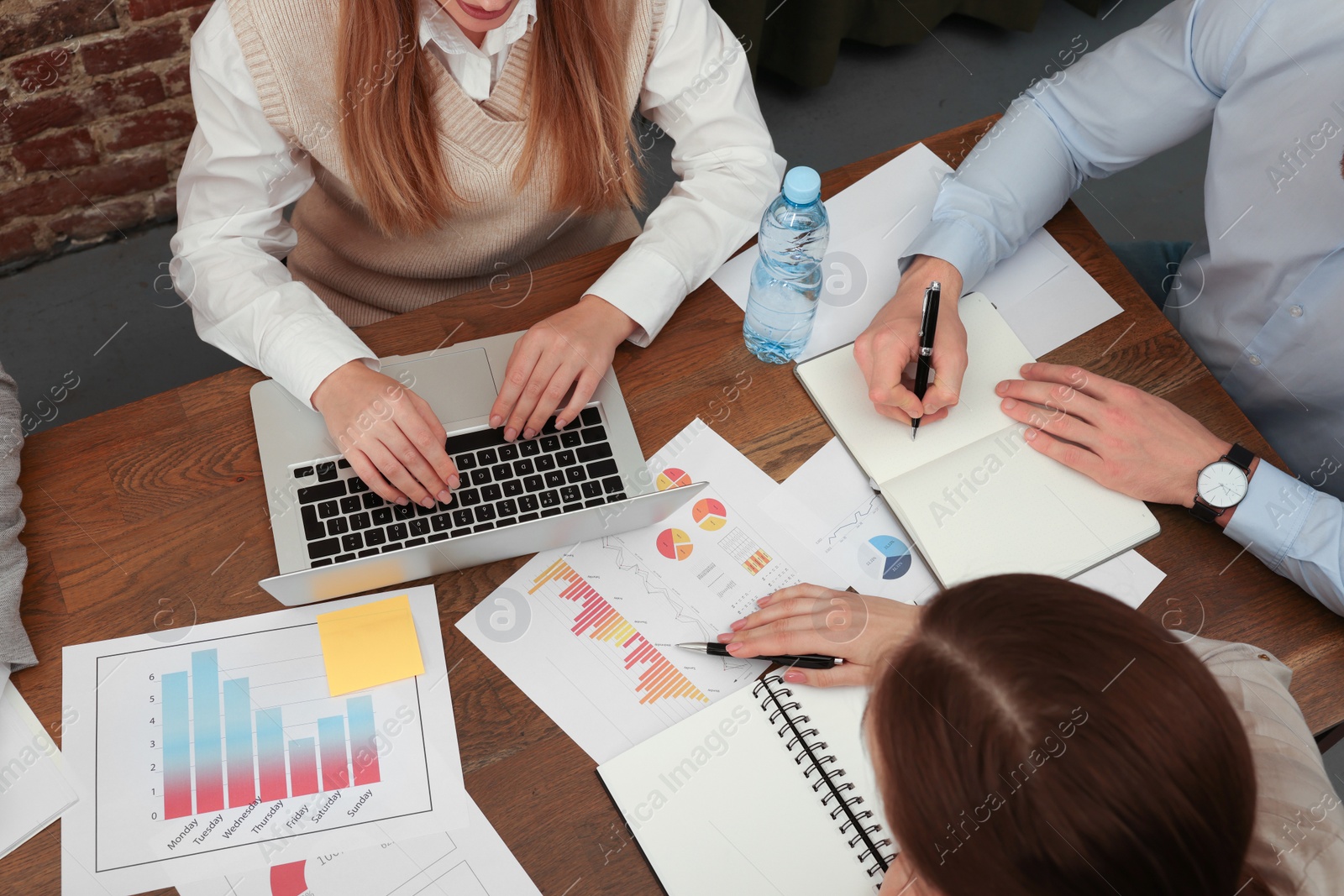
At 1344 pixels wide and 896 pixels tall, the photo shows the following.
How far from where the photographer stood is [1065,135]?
4.09 feet

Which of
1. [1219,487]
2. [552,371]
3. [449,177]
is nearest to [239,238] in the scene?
[449,177]

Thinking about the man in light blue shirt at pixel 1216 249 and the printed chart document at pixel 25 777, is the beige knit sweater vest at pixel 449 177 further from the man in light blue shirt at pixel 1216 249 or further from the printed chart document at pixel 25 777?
the printed chart document at pixel 25 777

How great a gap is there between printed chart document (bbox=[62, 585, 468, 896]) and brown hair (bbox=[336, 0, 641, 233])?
0.49 m

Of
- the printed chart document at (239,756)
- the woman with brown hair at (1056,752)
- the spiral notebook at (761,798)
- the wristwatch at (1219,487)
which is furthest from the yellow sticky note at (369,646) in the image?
the wristwatch at (1219,487)

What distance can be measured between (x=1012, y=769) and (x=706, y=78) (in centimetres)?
89

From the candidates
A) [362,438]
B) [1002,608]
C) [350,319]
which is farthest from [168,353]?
[1002,608]

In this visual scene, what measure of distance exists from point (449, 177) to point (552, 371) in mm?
311

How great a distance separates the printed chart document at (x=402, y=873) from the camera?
836 millimetres

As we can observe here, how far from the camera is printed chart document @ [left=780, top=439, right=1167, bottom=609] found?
1.02 metres

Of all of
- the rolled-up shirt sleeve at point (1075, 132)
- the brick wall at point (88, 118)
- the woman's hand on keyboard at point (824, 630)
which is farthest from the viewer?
the brick wall at point (88, 118)

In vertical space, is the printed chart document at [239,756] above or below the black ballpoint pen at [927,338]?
below

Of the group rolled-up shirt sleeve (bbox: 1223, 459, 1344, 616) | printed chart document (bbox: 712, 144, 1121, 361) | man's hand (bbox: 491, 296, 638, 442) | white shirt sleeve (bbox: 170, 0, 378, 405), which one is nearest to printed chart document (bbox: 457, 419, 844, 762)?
man's hand (bbox: 491, 296, 638, 442)

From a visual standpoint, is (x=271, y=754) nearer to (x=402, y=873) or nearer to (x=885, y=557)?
(x=402, y=873)

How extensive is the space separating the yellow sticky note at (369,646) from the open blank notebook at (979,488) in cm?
50
